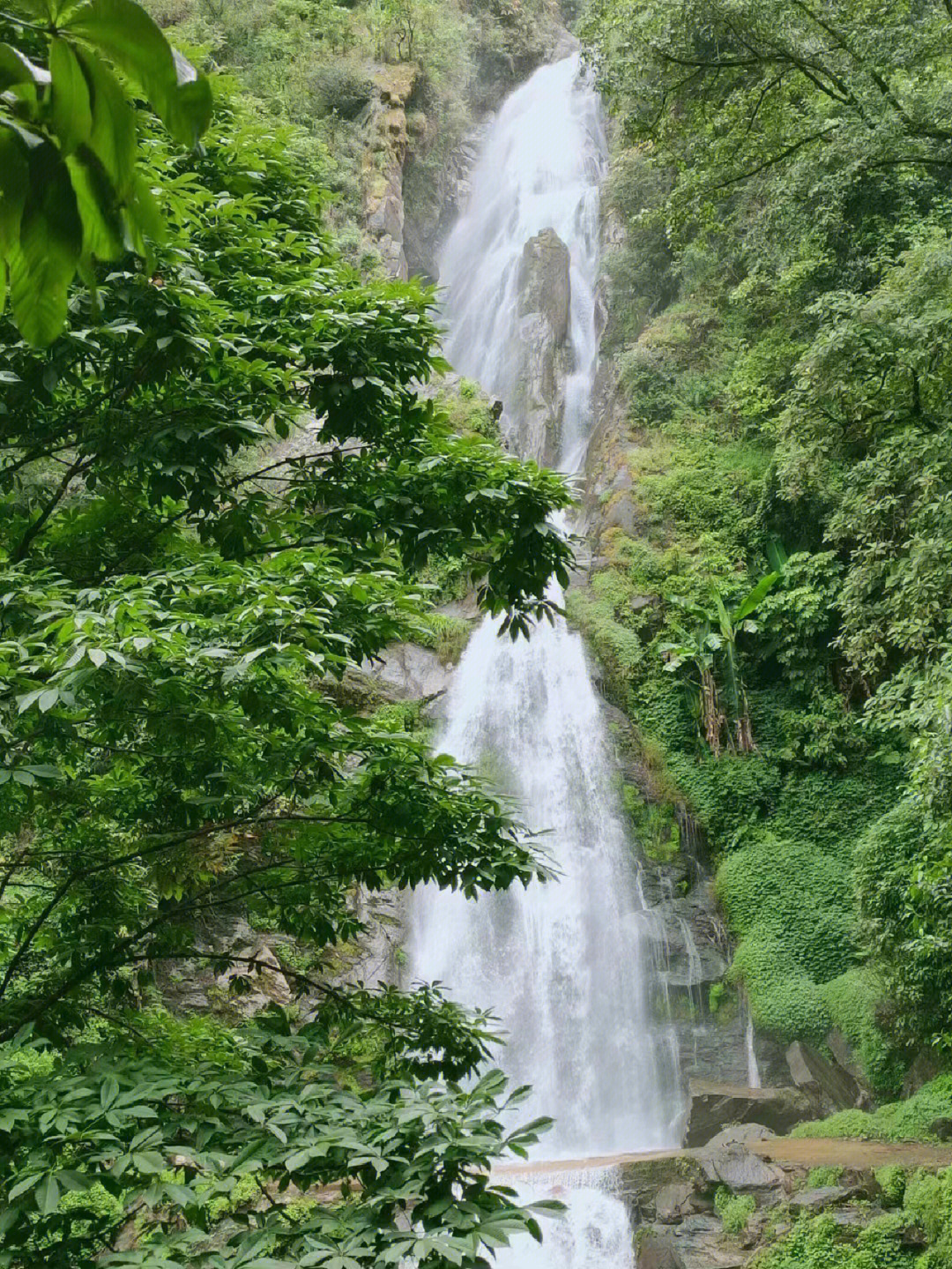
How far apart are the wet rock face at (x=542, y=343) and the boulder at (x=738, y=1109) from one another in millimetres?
13747

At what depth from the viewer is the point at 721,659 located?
1661 cm

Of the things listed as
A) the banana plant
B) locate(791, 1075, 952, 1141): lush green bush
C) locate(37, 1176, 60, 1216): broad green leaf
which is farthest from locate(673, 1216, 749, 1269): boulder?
locate(37, 1176, 60, 1216): broad green leaf

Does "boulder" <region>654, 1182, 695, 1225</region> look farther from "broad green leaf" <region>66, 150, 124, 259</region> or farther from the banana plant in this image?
"broad green leaf" <region>66, 150, 124, 259</region>

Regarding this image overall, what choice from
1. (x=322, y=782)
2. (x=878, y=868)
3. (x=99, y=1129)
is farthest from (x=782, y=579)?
(x=99, y=1129)

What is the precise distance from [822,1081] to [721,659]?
641 centimetres

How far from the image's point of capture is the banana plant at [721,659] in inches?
637

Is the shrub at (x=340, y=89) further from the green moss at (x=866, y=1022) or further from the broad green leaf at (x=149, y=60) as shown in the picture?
the broad green leaf at (x=149, y=60)

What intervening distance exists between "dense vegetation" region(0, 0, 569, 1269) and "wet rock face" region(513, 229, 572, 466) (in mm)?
18488

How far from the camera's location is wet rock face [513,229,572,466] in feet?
76.7

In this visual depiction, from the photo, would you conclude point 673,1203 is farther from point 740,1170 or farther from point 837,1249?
point 837,1249

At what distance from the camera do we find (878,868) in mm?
11414

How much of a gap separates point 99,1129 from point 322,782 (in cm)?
149

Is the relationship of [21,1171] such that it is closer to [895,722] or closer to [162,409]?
[162,409]

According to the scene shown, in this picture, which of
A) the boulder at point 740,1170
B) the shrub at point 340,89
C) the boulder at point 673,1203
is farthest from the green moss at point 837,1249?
the shrub at point 340,89
